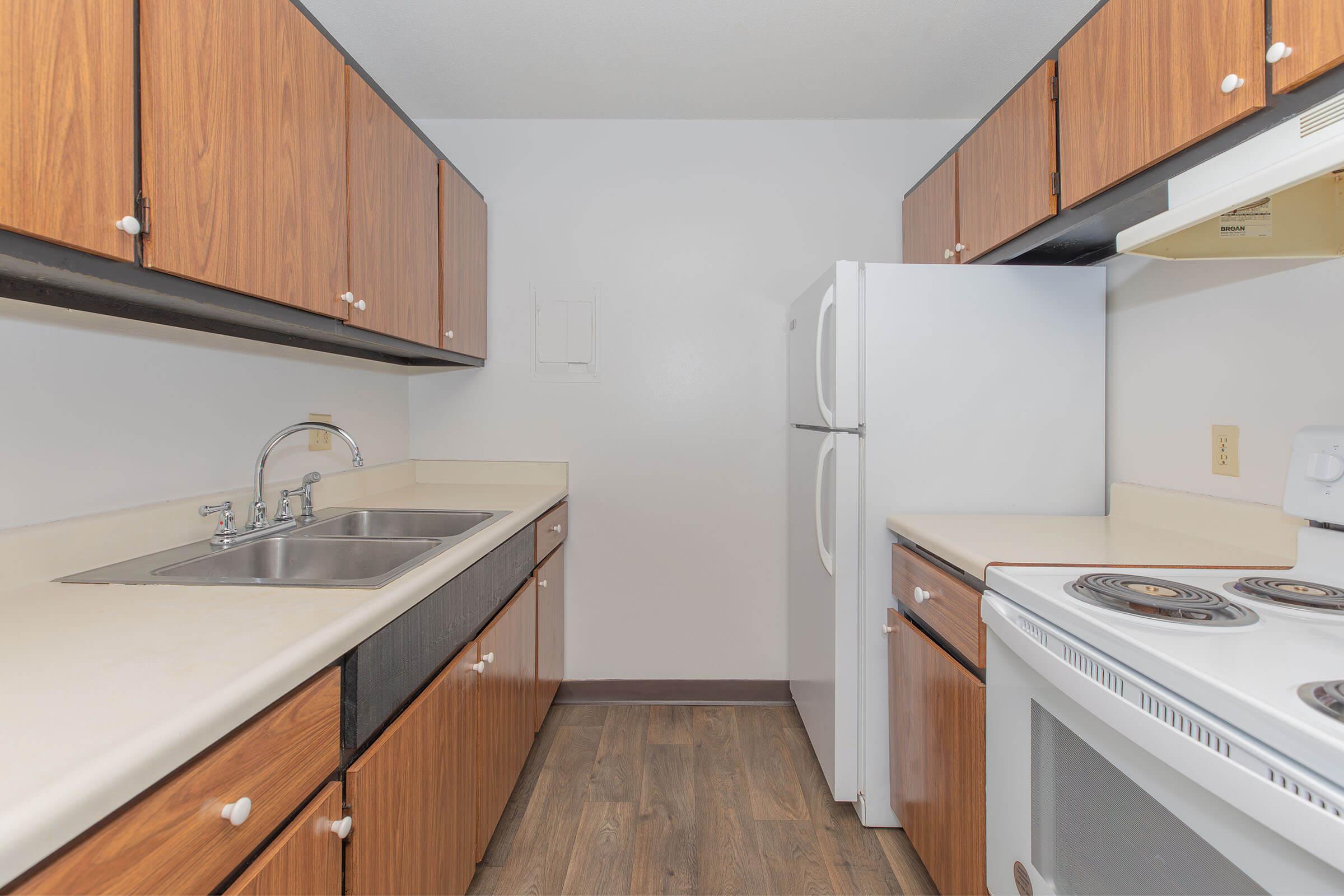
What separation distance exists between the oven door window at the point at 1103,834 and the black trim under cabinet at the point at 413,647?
1.10 meters

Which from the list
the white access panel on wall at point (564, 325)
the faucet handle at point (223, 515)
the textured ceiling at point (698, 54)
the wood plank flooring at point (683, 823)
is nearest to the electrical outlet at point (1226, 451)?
the wood plank flooring at point (683, 823)

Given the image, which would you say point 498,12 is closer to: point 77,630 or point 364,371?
point 364,371

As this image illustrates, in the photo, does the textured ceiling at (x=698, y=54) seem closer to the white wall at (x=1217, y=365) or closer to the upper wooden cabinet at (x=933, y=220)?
the upper wooden cabinet at (x=933, y=220)

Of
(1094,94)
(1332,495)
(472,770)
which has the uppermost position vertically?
(1094,94)

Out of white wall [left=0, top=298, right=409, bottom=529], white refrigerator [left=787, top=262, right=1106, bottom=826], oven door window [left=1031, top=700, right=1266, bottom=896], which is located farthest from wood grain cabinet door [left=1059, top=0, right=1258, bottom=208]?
white wall [left=0, top=298, right=409, bottom=529]

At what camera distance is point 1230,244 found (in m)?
1.17

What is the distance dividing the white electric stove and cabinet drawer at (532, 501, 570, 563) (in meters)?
1.42

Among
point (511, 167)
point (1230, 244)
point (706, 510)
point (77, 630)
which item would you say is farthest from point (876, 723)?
point (511, 167)

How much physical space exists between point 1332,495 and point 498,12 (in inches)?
93.7

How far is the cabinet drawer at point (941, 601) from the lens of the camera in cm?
127

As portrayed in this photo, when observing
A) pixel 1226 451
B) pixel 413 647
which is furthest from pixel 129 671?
pixel 1226 451

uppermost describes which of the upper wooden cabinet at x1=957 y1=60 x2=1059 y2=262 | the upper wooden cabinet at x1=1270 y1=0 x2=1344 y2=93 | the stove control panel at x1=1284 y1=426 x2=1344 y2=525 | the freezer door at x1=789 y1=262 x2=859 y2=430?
the upper wooden cabinet at x1=957 y1=60 x2=1059 y2=262

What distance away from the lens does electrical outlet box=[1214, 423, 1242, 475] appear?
142 centimetres

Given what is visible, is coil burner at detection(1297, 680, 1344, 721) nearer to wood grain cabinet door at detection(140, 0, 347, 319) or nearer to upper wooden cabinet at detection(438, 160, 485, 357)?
wood grain cabinet door at detection(140, 0, 347, 319)
